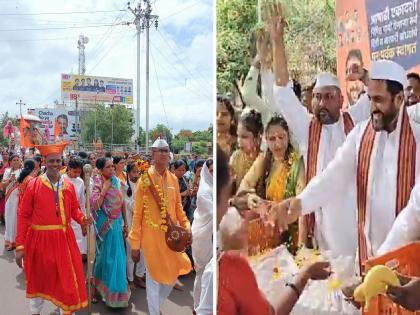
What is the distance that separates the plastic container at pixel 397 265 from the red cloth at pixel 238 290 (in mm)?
421

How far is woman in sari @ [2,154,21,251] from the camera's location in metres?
8.79

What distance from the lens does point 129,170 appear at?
693cm

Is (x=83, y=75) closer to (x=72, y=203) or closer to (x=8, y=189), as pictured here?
(x=8, y=189)

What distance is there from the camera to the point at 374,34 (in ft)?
5.11

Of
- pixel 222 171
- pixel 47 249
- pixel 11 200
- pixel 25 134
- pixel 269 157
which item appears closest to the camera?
pixel 269 157

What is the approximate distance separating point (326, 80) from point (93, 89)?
71.9m

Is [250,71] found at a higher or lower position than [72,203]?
higher

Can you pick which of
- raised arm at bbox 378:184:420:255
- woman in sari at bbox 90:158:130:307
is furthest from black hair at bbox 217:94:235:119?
woman in sari at bbox 90:158:130:307

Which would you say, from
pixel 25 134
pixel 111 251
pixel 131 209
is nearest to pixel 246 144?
pixel 111 251

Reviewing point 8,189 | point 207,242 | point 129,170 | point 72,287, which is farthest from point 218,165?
point 8,189

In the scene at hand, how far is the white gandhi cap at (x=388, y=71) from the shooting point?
1.49 meters

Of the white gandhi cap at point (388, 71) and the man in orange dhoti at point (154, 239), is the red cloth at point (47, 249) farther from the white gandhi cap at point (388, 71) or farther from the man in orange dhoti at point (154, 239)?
the white gandhi cap at point (388, 71)

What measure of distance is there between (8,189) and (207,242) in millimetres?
6529

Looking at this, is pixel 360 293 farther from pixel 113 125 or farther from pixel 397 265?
pixel 113 125
